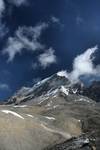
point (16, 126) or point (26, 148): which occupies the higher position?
point (16, 126)

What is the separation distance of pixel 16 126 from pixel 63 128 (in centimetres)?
4863

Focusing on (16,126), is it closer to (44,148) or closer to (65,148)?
(44,148)

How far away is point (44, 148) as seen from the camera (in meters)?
139

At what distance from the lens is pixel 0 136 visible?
136000 mm

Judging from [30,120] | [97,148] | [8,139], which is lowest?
[97,148]

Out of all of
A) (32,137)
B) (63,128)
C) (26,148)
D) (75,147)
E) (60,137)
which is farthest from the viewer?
(63,128)

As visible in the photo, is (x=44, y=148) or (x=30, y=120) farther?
(x=30, y=120)

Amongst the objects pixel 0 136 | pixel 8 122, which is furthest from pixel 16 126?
pixel 0 136

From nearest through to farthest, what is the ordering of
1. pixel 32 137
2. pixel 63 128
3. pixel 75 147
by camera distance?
pixel 75 147 < pixel 32 137 < pixel 63 128

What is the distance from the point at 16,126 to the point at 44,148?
1716 centimetres

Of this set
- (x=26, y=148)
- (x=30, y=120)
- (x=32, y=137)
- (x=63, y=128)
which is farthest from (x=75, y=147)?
(x=63, y=128)

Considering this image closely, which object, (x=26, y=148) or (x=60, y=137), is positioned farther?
(x=60, y=137)

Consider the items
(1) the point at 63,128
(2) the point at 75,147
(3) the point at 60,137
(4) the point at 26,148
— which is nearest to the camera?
(2) the point at 75,147

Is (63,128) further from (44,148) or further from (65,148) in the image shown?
(65,148)
